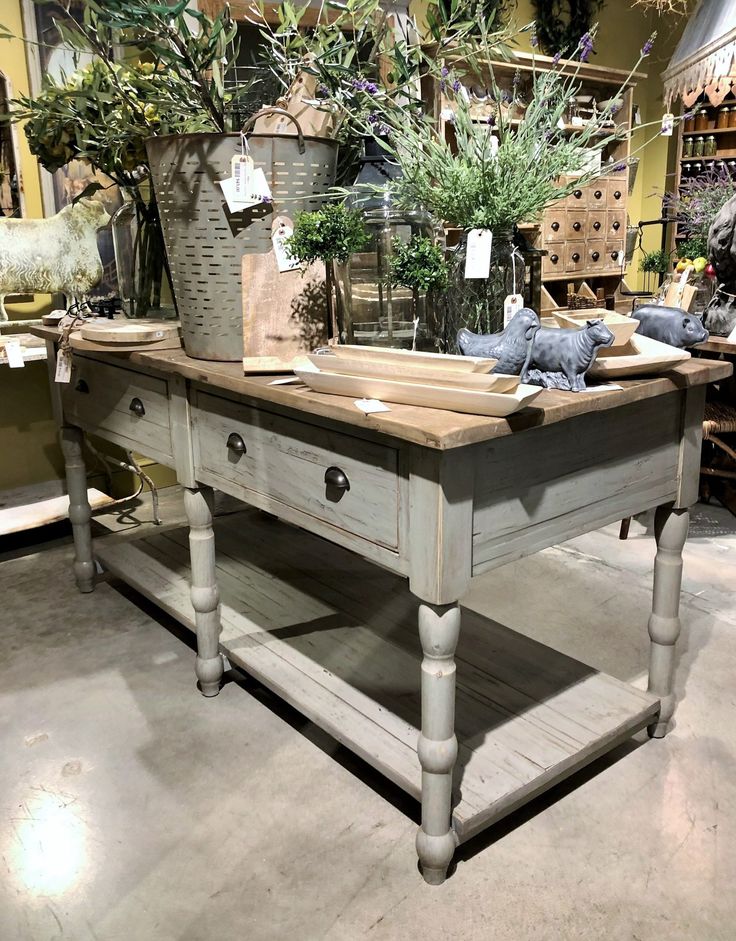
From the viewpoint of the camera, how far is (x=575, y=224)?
230 inches

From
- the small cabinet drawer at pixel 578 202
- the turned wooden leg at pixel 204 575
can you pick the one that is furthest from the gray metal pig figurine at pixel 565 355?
the small cabinet drawer at pixel 578 202

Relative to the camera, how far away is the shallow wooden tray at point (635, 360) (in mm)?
1522

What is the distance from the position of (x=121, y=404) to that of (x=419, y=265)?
1062 mm

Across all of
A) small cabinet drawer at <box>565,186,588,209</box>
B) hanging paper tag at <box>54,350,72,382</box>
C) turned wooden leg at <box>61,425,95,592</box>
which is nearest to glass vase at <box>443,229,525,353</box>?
hanging paper tag at <box>54,350,72,382</box>

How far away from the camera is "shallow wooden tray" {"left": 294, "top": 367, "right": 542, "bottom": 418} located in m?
1.28

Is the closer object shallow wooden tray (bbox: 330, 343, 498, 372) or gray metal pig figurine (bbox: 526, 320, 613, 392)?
shallow wooden tray (bbox: 330, 343, 498, 372)

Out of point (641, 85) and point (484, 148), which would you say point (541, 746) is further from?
point (641, 85)

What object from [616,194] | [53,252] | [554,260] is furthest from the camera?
[616,194]

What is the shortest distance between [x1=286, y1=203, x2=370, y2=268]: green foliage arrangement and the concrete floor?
43.0 inches

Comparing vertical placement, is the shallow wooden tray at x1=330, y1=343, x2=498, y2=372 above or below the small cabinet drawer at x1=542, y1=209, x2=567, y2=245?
below

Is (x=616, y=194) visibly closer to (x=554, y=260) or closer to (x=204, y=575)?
(x=554, y=260)

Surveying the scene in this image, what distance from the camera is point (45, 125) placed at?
2111 millimetres

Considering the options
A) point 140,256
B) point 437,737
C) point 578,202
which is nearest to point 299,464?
A: point 437,737

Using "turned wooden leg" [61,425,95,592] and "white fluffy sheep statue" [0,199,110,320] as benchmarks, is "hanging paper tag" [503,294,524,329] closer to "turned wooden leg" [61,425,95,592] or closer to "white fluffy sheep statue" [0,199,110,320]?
"turned wooden leg" [61,425,95,592]
